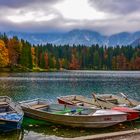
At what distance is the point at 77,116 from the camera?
2808 centimetres

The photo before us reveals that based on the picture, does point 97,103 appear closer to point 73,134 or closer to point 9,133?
point 73,134

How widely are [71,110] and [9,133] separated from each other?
6712 mm

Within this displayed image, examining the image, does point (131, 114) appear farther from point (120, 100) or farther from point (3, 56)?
point (3, 56)

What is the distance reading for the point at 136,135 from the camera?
71.3 ft

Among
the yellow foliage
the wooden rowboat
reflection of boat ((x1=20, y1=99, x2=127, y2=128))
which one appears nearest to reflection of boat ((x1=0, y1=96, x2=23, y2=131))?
reflection of boat ((x1=20, y1=99, x2=127, y2=128))

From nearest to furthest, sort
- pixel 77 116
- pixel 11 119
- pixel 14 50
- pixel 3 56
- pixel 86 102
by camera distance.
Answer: pixel 11 119 → pixel 77 116 → pixel 86 102 → pixel 3 56 → pixel 14 50

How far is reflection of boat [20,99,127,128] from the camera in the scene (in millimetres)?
27656

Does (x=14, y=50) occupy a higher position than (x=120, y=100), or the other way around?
(x=14, y=50)

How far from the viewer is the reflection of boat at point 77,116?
1089 inches

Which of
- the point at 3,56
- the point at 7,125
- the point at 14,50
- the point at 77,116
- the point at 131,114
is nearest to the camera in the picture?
the point at 7,125

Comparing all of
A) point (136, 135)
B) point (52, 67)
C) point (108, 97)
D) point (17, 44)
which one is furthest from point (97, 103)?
point (52, 67)

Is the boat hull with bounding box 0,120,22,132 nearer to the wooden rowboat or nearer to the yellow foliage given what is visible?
the wooden rowboat

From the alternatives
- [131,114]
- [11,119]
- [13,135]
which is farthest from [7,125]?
[131,114]

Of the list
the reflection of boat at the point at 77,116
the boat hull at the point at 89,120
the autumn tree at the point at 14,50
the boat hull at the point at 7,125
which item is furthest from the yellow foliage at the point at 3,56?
the boat hull at the point at 7,125
